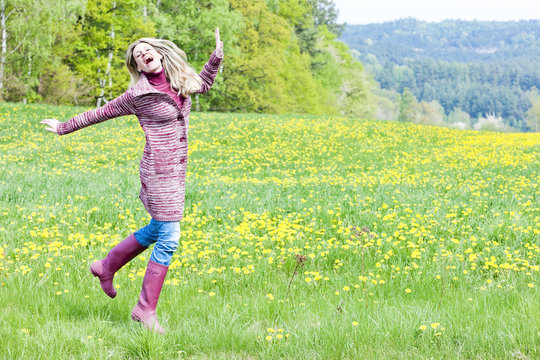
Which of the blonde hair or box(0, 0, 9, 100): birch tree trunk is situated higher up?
box(0, 0, 9, 100): birch tree trunk

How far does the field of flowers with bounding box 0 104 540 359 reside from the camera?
2.94 metres

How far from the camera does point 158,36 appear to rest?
32.6 m

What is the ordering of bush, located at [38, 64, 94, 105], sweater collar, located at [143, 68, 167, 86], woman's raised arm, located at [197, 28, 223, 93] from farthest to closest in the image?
bush, located at [38, 64, 94, 105], woman's raised arm, located at [197, 28, 223, 93], sweater collar, located at [143, 68, 167, 86]

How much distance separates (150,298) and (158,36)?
3207 cm

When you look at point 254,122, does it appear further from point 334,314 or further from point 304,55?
point 304,55

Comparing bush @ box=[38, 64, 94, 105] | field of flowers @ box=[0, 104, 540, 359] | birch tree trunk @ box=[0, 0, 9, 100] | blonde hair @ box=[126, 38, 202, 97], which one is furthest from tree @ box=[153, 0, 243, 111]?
blonde hair @ box=[126, 38, 202, 97]

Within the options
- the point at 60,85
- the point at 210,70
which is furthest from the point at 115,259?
the point at 60,85

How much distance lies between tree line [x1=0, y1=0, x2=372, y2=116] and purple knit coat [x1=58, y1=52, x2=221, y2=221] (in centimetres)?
2329

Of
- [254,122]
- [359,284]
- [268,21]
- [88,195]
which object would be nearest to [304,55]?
[268,21]

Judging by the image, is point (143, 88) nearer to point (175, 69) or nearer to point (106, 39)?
point (175, 69)

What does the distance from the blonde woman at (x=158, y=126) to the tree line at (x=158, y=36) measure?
2328cm

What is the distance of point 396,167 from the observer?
1412 cm

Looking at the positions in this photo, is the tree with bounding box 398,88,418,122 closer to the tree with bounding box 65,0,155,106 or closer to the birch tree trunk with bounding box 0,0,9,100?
the tree with bounding box 65,0,155,106

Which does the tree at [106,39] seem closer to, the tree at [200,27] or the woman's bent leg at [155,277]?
the tree at [200,27]
